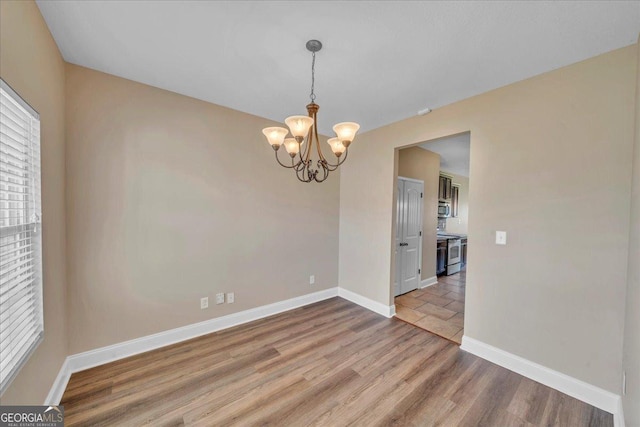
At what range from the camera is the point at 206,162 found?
106 inches

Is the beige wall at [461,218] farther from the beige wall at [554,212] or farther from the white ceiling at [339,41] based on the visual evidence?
the white ceiling at [339,41]

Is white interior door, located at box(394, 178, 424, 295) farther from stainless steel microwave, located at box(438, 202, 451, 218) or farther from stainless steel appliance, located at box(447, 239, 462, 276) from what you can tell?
stainless steel microwave, located at box(438, 202, 451, 218)

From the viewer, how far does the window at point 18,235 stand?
1155 mm

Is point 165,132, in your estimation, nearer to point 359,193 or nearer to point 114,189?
point 114,189

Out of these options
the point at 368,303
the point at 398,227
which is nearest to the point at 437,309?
the point at 368,303

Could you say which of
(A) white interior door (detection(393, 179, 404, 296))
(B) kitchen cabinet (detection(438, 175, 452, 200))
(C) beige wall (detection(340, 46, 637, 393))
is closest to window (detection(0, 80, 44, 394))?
(C) beige wall (detection(340, 46, 637, 393))

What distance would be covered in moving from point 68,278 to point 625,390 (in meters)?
4.25

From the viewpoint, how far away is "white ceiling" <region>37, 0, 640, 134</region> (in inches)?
56.9

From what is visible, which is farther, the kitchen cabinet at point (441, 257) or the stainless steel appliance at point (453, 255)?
the stainless steel appliance at point (453, 255)

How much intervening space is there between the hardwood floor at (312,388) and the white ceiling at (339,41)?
104 inches

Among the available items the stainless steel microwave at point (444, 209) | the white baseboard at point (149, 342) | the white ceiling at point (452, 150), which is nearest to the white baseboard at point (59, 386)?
the white baseboard at point (149, 342)

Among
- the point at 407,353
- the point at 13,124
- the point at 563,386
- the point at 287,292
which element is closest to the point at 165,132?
the point at 13,124

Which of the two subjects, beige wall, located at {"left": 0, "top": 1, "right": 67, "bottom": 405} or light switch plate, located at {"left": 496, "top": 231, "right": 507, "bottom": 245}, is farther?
light switch plate, located at {"left": 496, "top": 231, "right": 507, "bottom": 245}

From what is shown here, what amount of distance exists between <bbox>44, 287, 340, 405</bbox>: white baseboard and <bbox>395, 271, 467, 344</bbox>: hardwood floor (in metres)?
1.62
